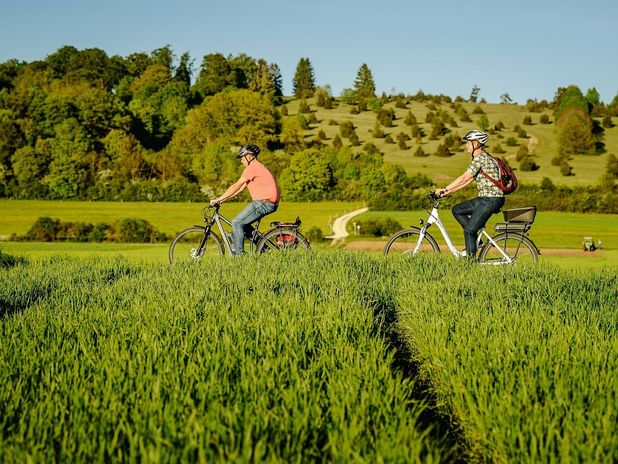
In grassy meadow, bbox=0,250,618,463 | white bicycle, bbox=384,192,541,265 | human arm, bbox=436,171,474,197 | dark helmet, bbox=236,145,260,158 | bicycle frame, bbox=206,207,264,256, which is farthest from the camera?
bicycle frame, bbox=206,207,264,256

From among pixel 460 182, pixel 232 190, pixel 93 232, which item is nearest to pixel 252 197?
pixel 232 190

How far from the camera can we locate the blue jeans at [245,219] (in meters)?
10.2

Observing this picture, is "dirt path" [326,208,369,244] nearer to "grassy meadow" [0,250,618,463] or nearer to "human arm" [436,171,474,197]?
"human arm" [436,171,474,197]

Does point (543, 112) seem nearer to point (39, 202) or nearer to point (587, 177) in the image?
point (587, 177)

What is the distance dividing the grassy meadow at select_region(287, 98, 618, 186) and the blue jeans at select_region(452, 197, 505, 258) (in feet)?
168

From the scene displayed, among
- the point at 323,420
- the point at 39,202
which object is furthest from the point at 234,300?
the point at 39,202

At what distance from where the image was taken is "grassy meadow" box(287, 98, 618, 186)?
68062mm

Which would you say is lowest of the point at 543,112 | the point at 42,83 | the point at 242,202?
the point at 242,202

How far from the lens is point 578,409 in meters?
2.77

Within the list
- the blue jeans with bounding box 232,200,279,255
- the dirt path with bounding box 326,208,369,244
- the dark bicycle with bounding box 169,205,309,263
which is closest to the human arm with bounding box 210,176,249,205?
the dark bicycle with bounding box 169,205,309,263

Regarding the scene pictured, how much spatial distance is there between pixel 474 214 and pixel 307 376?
22.2 ft

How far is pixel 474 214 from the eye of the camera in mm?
9453

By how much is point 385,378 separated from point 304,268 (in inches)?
180

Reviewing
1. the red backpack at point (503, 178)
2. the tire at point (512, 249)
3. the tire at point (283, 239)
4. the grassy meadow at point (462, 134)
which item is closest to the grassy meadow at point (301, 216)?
the tire at point (283, 239)
